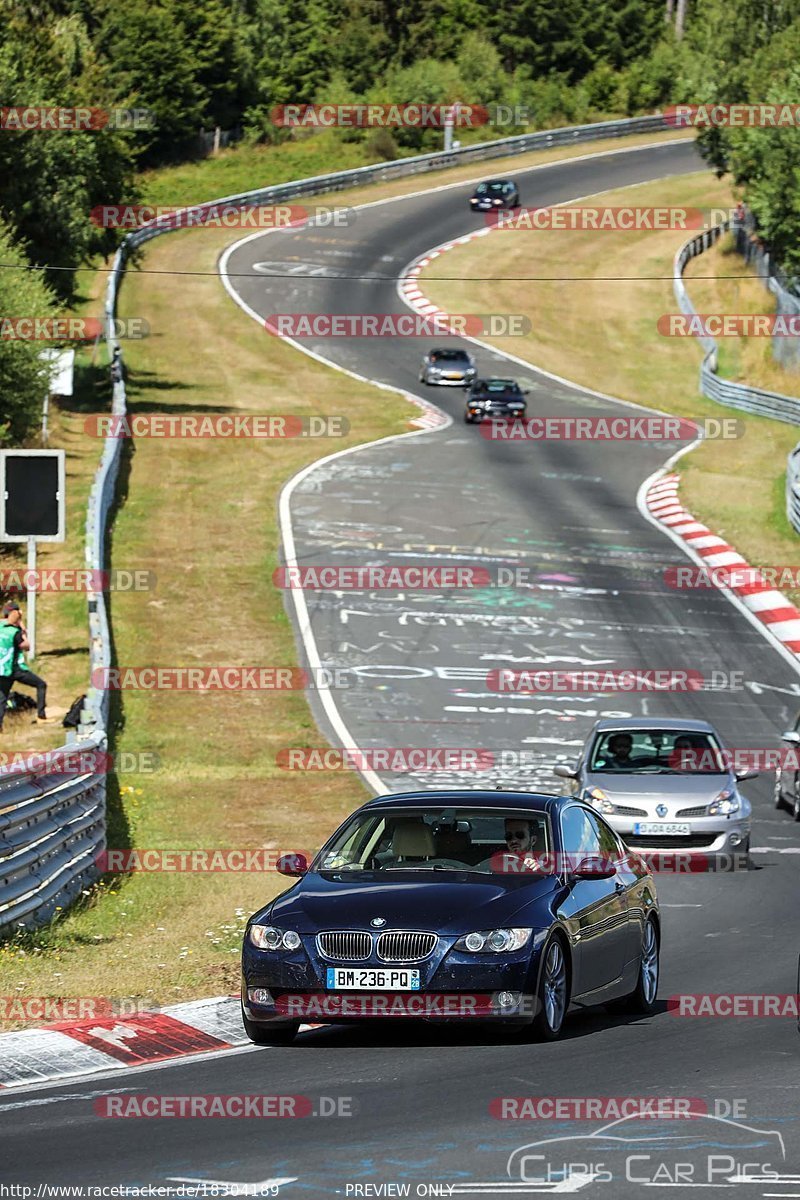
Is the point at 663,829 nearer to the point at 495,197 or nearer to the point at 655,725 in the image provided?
the point at 655,725

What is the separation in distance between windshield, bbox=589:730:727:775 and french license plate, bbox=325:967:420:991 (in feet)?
33.1

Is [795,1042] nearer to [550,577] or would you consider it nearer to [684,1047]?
[684,1047]

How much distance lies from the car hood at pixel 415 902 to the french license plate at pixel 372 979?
0.22 meters

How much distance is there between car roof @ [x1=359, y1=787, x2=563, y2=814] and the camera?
1133 centimetres

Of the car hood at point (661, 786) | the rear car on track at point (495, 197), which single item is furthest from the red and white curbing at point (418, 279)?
the car hood at point (661, 786)

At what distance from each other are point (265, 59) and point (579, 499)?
70.3 metres

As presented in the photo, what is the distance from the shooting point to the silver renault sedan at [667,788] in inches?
745

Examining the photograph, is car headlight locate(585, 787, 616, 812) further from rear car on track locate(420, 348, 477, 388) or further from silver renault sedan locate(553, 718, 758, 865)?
rear car on track locate(420, 348, 477, 388)

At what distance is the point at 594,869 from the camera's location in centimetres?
1106

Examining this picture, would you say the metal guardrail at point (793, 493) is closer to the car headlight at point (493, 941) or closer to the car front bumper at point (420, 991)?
the car headlight at point (493, 941)

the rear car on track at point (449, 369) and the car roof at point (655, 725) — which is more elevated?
the car roof at point (655, 725)

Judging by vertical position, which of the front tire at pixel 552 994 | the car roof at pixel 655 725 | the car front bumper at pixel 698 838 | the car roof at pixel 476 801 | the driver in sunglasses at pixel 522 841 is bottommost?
the car front bumper at pixel 698 838

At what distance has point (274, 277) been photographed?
238 feet

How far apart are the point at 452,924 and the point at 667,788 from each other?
9500 millimetres
